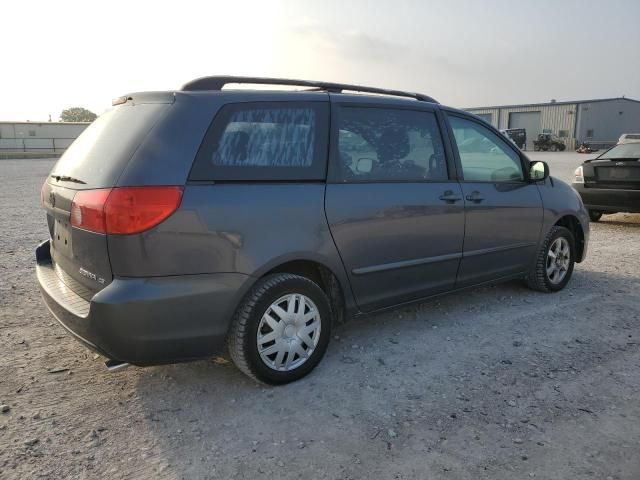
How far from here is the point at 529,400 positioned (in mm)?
3059

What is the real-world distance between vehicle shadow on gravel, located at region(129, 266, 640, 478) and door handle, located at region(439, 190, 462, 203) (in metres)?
1.00

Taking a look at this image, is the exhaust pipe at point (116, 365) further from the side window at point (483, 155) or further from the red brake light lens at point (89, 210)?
the side window at point (483, 155)

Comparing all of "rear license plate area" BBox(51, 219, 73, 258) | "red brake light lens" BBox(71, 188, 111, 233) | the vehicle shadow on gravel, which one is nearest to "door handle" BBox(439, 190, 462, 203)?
the vehicle shadow on gravel

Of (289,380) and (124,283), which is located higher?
(124,283)

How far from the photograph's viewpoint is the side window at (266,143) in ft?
9.57

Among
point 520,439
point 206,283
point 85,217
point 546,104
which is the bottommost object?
point 520,439

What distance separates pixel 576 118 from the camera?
176 ft

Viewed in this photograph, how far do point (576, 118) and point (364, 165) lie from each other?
→ 57143mm

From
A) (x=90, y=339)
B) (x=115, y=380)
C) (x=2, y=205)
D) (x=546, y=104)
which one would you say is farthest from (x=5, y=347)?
(x=546, y=104)

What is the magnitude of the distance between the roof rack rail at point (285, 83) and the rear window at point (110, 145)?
0.98 feet

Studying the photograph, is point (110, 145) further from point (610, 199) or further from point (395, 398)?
point (610, 199)

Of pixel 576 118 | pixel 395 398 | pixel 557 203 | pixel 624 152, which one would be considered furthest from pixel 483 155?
pixel 576 118

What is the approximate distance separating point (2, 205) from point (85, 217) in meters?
10.1

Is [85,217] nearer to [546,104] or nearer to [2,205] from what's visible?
[2,205]
